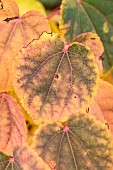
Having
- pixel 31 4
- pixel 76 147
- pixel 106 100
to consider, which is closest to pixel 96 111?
pixel 106 100

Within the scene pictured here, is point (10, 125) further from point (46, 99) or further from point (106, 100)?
point (106, 100)

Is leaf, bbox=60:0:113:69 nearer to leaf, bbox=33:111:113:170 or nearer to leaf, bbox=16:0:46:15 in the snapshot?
leaf, bbox=16:0:46:15

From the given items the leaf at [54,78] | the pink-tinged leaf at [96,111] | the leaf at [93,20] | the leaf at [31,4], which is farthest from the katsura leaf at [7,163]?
the leaf at [31,4]

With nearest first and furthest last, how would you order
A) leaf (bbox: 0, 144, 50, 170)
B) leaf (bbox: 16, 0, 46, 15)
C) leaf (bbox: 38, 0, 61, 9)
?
leaf (bbox: 0, 144, 50, 170)
leaf (bbox: 16, 0, 46, 15)
leaf (bbox: 38, 0, 61, 9)

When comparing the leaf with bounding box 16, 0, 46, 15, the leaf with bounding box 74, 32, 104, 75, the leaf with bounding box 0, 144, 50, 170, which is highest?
the leaf with bounding box 16, 0, 46, 15

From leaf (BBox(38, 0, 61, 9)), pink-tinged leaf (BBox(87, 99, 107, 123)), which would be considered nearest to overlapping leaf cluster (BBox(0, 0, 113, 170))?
pink-tinged leaf (BBox(87, 99, 107, 123))

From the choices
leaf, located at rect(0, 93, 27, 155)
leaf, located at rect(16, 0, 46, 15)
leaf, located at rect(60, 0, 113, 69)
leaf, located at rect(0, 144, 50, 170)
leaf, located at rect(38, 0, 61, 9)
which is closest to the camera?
leaf, located at rect(0, 144, 50, 170)
